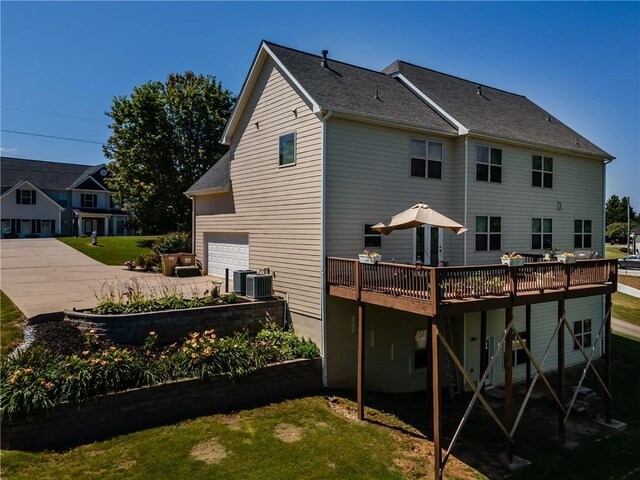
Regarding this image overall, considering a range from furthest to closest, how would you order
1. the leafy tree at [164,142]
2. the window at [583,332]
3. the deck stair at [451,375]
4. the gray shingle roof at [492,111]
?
the leafy tree at [164,142] < the window at [583,332] < the gray shingle roof at [492,111] < the deck stair at [451,375]

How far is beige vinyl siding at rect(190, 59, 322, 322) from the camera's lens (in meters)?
11.4

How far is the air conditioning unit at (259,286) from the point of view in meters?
12.2

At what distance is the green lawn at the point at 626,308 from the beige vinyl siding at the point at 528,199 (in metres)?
8.70

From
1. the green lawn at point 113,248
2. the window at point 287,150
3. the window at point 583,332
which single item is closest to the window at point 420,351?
the window at point 287,150

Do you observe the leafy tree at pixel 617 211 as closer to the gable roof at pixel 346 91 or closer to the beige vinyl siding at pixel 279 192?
the gable roof at pixel 346 91

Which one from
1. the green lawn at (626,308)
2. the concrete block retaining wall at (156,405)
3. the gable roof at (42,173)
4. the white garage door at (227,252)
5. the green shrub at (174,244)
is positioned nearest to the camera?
the concrete block retaining wall at (156,405)

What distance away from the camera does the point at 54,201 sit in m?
39.2

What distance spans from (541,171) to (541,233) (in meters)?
2.42

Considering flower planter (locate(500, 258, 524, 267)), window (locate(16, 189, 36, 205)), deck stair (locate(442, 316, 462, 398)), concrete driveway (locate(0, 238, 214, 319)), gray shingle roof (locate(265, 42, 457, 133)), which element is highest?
gray shingle roof (locate(265, 42, 457, 133))

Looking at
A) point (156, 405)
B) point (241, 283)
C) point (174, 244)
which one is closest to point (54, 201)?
point (174, 244)

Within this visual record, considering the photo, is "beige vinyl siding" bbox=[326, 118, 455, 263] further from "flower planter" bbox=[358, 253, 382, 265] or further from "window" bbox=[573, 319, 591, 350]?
"window" bbox=[573, 319, 591, 350]

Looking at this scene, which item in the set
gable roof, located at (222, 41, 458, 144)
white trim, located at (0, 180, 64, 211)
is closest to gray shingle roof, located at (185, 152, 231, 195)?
gable roof, located at (222, 41, 458, 144)

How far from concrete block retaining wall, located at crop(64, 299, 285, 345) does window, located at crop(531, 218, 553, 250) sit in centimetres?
1018

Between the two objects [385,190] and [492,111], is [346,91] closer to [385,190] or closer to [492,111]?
[385,190]
